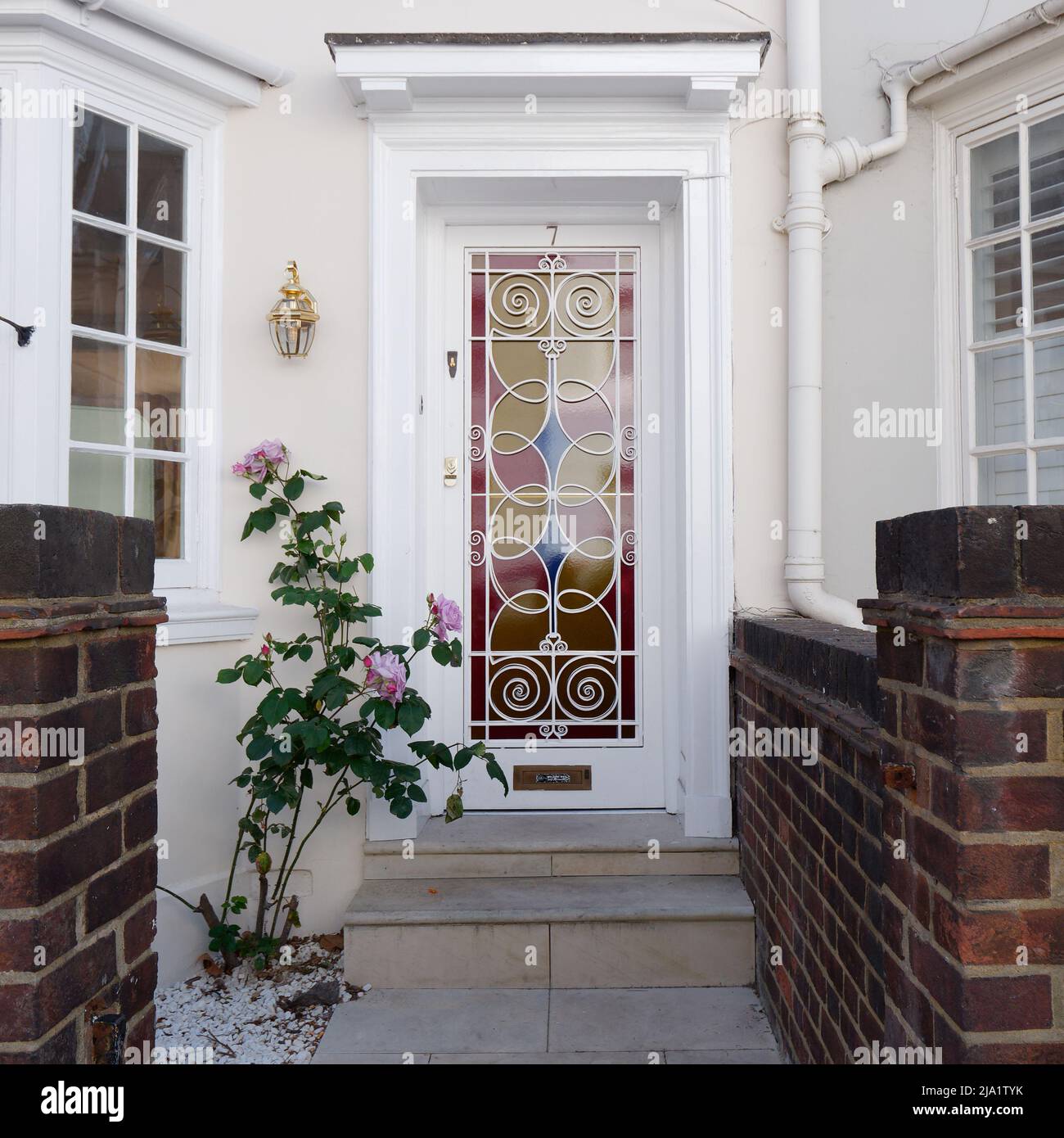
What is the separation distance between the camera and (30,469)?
9.41ft

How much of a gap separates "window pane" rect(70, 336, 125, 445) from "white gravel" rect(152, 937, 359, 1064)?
5.95 ft

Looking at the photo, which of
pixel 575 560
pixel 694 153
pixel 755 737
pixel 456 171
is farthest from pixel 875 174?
pixel 755 737

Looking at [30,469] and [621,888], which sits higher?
[30,469]

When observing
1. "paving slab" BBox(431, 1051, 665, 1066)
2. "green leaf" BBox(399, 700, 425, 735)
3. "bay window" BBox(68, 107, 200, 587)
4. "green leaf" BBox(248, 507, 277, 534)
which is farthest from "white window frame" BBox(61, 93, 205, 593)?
"paving slab" BBox(431, 1051, 665, 1066)

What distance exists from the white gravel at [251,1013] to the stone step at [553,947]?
0.60 ft

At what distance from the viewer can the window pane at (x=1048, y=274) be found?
3.28 metres

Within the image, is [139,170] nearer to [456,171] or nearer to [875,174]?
[456,171]

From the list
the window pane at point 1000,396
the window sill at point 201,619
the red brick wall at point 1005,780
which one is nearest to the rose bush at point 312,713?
the window sill at point 201,619

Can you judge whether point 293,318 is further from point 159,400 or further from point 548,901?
point 548,901

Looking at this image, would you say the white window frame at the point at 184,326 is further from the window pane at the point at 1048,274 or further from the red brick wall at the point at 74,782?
the window pane at the point at 1048,274

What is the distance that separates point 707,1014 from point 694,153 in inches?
113

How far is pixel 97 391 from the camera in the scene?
3076 millimetres

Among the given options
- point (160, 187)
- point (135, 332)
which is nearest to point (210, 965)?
point (135, 332)

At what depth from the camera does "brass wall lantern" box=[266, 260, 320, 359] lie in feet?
10.5
